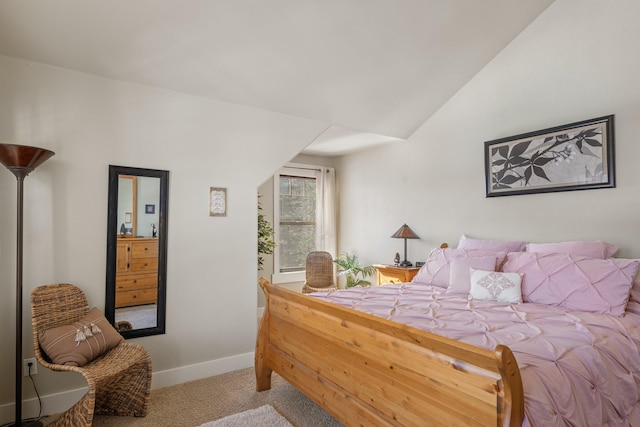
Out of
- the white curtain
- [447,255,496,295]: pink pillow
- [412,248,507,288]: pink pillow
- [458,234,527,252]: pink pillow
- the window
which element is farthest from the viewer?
the white curtain

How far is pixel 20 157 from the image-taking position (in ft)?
7.27

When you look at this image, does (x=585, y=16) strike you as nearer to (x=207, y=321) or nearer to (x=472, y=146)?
(x=472, y=146)

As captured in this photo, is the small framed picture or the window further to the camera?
the window

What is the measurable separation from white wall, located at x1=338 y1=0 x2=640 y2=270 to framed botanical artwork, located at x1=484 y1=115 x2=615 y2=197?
7cm

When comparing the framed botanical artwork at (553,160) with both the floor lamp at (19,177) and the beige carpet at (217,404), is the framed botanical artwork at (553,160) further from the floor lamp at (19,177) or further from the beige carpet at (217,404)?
the floor lamp at (19,177)

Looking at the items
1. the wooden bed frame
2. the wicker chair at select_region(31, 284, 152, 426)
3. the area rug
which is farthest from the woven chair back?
the wooden bed frame

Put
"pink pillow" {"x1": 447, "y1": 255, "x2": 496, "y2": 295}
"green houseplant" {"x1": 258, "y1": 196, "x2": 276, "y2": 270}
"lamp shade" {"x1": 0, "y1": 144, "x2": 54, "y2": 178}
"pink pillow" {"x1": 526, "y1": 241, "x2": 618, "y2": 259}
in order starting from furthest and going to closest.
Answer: "green houseplant" {"x1": 258, "y1": 196, "x2": 276, "y2": 270} < "pink pillow" {"x1": 447, "y1": 255, "x2": 496, "y2": 295} < "pink pillow" {"x1": 526, "y1": 241, "x2": 618, "y2": 259} < "lamp shade" {"x1": 0, "y1": 144, "x2": 54, "y2": 178}

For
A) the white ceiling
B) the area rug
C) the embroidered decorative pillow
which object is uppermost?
the white ceiling

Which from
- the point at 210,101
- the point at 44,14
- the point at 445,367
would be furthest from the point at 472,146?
the point at 44,14

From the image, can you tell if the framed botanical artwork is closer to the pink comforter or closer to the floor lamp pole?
the pink comforter

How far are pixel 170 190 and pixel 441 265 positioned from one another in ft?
7.86

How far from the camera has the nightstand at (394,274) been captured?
13.1 ft

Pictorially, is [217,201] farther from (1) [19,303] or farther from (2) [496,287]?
(2) [496,287]

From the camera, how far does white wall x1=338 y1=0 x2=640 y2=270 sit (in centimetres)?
279
